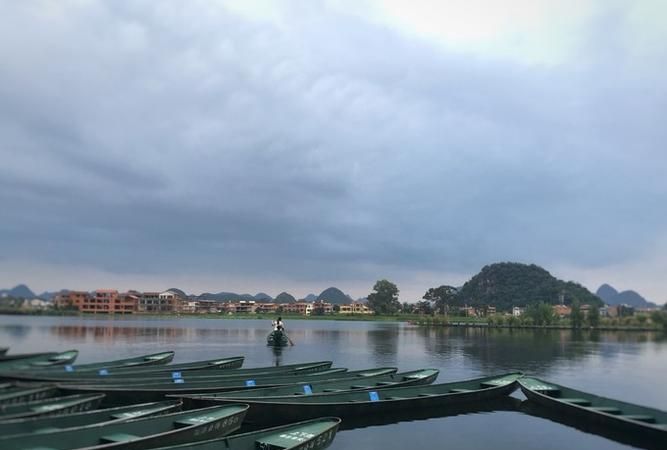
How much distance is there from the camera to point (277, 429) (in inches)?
543

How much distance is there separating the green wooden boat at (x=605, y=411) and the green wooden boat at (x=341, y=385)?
16.4 ft

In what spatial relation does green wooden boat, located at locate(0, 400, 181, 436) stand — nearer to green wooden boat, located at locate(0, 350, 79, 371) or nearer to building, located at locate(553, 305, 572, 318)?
green wooden boat, located at locate(0, 350, 79, 371)

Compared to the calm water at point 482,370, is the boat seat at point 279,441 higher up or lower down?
higher up

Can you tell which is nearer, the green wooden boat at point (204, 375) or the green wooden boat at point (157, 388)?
the green wooden boat at point (157, 388)

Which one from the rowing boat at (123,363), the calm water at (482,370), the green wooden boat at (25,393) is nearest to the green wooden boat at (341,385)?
the calm water at (482,370)

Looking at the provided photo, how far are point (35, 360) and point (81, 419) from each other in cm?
1973

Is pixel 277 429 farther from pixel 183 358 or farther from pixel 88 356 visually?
pixel 88 356

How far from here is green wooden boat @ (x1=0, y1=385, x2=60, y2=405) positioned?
16.8 meters

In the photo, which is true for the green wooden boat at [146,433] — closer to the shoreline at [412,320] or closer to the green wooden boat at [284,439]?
the green wooden boat at [284,439]

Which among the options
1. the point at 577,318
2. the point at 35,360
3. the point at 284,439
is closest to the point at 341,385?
the point at 284,439

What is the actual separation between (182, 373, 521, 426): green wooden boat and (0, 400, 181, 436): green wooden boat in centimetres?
121

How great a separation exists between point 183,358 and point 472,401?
27662 mm

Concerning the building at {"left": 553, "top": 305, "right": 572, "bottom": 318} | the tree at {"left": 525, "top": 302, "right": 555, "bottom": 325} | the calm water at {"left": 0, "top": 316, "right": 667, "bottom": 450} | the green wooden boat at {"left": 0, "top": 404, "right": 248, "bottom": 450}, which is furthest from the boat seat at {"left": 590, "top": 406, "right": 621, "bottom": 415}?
the building at {"left": 553, "top": 305, "right": 572, "bottom": 318}

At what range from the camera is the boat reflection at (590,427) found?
16672 millimetres
